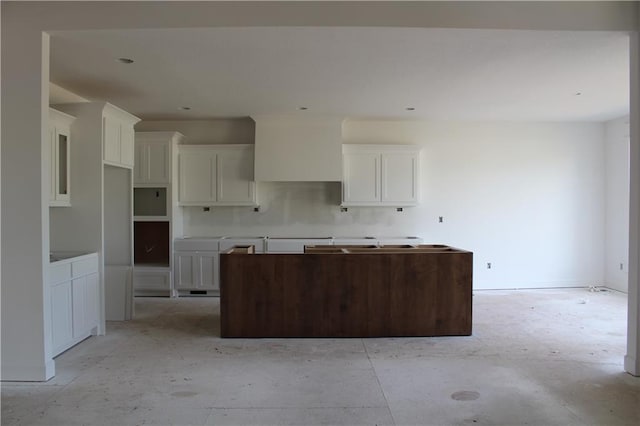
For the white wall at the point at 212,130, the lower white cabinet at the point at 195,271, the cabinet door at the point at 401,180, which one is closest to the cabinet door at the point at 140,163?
the white wall at the point at 212,130

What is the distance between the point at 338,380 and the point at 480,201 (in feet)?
14.8

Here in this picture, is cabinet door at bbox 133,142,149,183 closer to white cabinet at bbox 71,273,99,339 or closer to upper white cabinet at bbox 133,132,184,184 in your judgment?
upper white cabinet at bbox 133,132,184,184

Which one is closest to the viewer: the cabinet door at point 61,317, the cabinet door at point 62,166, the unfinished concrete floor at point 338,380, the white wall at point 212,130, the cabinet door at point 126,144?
the unfinished concrete floor at point 338,380

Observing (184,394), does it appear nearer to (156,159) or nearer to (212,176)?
(212,176)

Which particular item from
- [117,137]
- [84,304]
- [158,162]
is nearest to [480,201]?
[158,162]

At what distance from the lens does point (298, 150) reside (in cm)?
616

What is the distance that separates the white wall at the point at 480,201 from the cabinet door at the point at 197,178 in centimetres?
36

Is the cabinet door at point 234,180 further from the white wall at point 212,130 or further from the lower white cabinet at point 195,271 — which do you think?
the lower white cabinet at point 195,271

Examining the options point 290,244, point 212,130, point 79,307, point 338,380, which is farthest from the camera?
point 212,130

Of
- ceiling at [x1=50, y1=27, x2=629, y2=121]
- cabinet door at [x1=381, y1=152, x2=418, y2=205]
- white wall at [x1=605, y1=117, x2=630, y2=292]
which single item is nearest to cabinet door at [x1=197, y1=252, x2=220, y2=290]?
ceiling at [x1=50, y1=27, x2=629, y2=121]

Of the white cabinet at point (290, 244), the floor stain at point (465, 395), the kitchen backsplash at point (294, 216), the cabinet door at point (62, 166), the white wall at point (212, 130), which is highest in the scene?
the white wall at point (212, 130)

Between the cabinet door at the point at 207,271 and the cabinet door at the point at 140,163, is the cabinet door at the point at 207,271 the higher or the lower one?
the lower one

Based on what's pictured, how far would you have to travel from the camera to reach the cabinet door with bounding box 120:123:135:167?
4676 mm

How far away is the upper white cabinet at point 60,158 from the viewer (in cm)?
393
